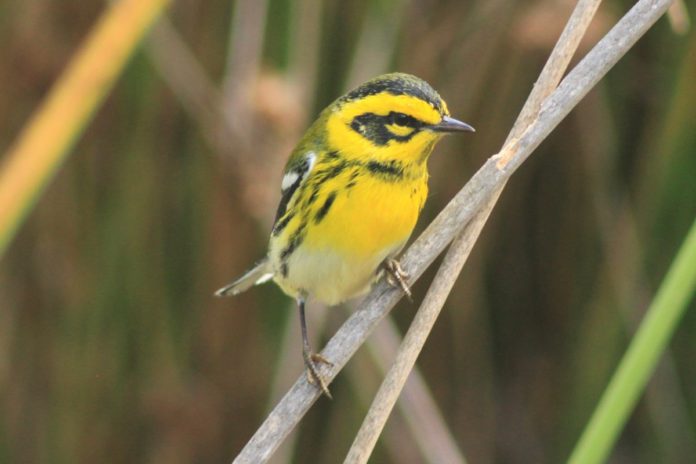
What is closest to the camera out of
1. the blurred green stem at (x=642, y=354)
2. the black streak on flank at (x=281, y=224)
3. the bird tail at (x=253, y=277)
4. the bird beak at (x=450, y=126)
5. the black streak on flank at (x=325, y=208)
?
the blurred green stem at (x=642, y=354)

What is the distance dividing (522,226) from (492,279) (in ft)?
0.55

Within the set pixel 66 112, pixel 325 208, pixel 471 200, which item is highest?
pixel 66 112

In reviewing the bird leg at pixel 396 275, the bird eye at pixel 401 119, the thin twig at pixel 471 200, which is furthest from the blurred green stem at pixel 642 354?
the bird eye at pixel 401 119

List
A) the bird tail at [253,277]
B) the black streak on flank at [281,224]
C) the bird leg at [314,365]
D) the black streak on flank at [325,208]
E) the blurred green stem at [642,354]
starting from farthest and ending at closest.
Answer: the bird tail at [253,277], the black streak on flank at [281,224], the black streak on flank at [325,208], the bird leg at [314,365], the blurred green stem at [642,354]

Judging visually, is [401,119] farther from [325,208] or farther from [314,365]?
[314,365]

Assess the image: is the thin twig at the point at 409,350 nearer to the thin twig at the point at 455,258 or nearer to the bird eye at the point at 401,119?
the thin twig at the point at 455,258

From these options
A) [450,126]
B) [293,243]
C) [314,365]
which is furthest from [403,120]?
[314,365]

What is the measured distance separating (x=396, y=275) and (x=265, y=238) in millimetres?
744

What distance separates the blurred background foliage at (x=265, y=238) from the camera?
94.7 inches

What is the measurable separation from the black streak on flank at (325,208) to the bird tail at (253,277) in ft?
0.92

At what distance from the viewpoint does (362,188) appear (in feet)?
6.39

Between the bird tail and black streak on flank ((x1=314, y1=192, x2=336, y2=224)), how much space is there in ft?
0.92

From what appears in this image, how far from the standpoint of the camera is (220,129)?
7.94 ft

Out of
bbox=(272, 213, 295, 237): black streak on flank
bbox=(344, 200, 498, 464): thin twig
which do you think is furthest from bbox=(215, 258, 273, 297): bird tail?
bbox=(344, 200, 498, 464): thin twig
